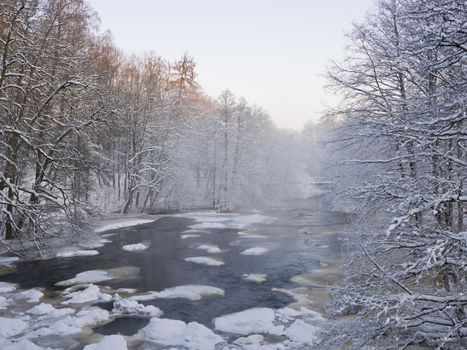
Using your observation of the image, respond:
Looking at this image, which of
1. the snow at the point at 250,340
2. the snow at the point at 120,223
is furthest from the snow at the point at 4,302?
the snow at the point at 120,223

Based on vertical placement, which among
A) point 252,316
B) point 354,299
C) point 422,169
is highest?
point 422,169

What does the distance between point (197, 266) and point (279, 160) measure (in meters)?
42.2

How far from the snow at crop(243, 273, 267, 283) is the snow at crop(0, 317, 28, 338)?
7.55 m

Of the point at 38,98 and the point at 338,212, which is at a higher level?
the point at 38,98

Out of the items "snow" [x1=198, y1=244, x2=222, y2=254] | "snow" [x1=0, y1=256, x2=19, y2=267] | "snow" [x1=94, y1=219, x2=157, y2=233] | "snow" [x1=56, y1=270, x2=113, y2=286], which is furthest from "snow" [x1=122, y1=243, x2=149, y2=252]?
"snow" [x1=94, y1=219, x2=157, y2=233]

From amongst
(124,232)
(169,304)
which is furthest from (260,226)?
(169,304)

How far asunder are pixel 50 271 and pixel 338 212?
27.7 m

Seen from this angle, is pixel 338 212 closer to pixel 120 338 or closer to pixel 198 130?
pixel 198 130

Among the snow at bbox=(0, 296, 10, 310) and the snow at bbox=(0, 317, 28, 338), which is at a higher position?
the snow at bbox=(0, 296, 10, 310)

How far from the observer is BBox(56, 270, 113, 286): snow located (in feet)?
45.2

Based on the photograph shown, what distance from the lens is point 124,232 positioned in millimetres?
24750

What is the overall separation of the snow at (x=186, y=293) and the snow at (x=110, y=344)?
347cm

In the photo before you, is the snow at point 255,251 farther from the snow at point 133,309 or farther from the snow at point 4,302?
the snow at point 4,302

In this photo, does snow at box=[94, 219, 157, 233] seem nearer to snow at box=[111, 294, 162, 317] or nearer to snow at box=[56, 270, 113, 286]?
snow at box=[56, 270, 113, 286]
